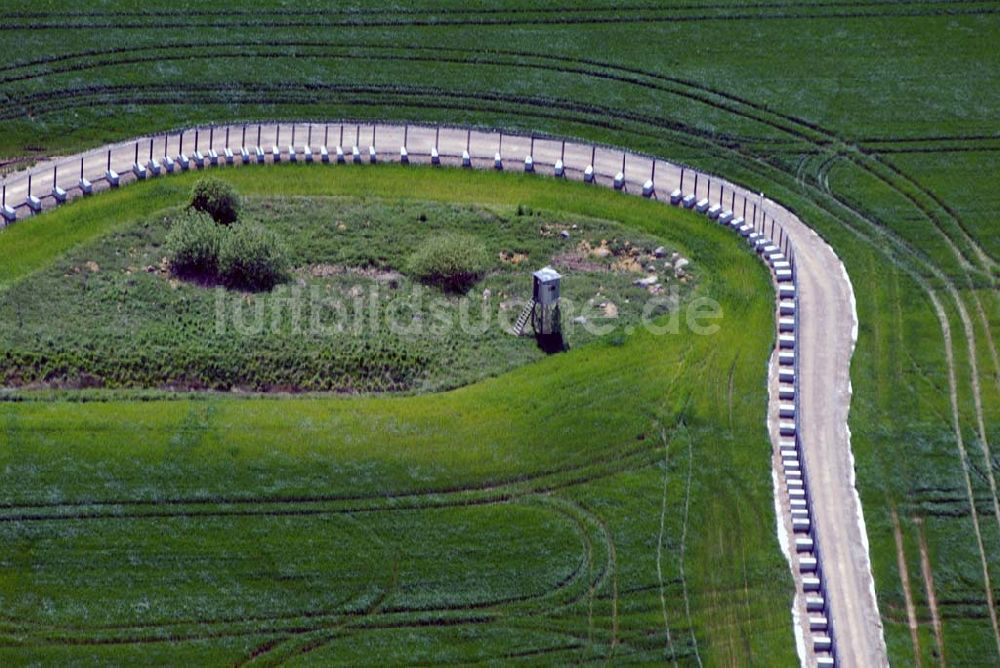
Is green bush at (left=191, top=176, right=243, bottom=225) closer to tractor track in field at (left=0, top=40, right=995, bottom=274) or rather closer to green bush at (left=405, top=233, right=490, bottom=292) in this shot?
green bush at (left=405, top=233, right=490, bottom=292)

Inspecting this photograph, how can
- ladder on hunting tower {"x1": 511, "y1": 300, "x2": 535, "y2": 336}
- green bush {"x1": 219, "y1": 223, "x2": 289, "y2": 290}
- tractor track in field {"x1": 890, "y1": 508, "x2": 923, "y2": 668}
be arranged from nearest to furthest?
Answer: tractor track in field {"x1": 890, "y1": 508, "x2": 923, "y2": 668}, ladder on hunting tower {"x1": 511, "y1": 300, "x2": 535, "y2": 336}, green bush {"x1": 219, "y1": 223, "x2": 289, "y2": 290}

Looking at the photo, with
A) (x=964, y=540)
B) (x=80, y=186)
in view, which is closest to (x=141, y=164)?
(x=80, y=186)

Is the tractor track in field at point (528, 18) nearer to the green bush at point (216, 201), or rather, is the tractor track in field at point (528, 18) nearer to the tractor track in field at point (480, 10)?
the tractor track in field at point (480, 10)

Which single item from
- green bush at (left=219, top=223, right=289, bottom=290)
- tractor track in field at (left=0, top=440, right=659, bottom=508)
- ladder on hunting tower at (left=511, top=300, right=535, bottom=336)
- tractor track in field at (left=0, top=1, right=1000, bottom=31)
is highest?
tractor track in field at (left=0, top=1, right=1000, bottom=31)

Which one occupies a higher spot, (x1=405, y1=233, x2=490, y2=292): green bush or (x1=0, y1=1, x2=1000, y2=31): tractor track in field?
(x1=0, y1=1, x2=1000, y2=31): tractor track in field

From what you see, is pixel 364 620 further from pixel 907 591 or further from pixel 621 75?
pixel 621 75

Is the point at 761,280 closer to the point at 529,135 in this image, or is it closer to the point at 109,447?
the point at 529,135

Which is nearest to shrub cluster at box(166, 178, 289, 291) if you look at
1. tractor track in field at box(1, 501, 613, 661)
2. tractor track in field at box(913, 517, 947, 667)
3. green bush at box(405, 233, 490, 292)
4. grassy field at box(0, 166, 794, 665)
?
green bush at box(405, 233, 490, 292)

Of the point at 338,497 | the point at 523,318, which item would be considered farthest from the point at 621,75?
the point at 338,497
